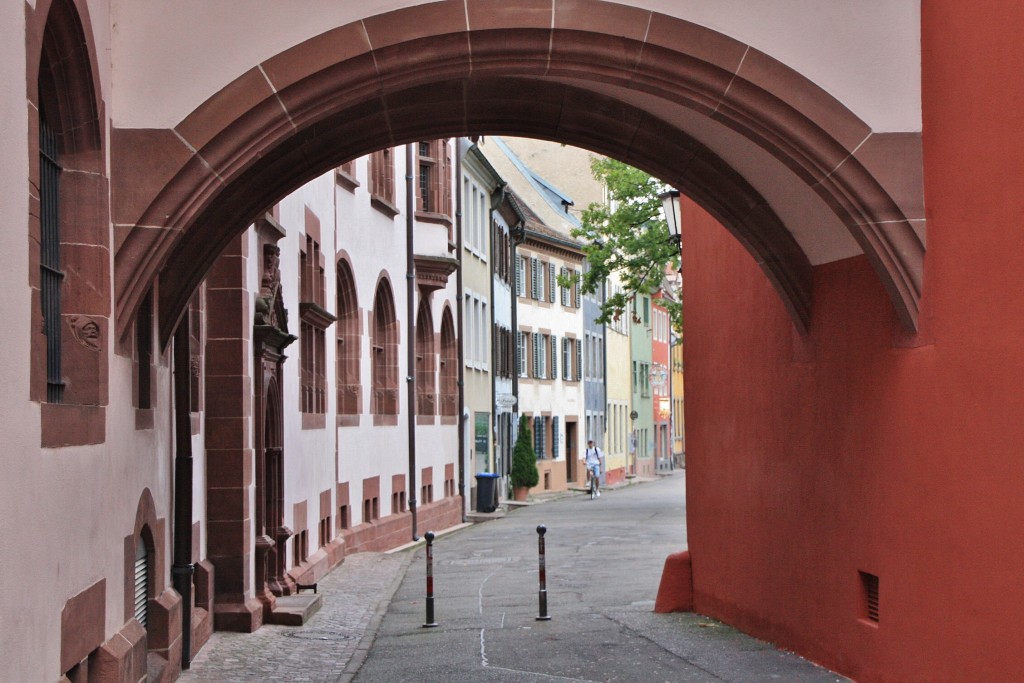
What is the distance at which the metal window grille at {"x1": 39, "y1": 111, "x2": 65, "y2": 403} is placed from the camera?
7980mm

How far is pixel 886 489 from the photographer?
33.2 feet

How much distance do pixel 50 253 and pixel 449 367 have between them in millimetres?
27941

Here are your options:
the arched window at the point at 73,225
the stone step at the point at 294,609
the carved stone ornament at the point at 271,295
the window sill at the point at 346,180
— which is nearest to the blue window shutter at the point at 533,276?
the window sill at the point at 346,180

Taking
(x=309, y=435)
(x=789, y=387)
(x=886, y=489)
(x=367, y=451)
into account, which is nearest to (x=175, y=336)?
(x=789, y=387)

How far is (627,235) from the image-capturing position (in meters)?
31.4

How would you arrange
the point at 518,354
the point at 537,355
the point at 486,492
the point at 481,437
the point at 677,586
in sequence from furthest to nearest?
1. the point at 537,355
2. the point at 518,354
3. the point at 486,492
4. the point at 481,437
5. the point at 677,586

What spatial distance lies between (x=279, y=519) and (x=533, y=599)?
118 inches

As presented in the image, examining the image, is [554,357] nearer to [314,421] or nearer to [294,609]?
[314,421]

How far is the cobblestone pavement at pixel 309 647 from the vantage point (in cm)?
1238

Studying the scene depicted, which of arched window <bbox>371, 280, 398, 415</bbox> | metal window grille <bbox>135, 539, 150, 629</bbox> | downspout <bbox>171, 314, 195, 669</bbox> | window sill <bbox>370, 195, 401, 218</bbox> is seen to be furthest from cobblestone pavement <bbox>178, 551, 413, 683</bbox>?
arched window <bbox>371, 280, 398, 415</bbox>

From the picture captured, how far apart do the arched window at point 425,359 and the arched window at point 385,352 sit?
3.24m

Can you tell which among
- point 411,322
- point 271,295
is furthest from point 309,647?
point 411,322

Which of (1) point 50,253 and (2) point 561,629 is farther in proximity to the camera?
(2) point 561,629

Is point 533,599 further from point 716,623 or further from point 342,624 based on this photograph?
point 716,623
